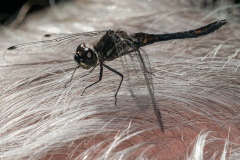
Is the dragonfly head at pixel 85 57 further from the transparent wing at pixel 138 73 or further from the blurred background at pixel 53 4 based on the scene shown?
the blurred background at pixel 53 4

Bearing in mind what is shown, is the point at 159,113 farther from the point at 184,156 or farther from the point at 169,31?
the point at 169,31

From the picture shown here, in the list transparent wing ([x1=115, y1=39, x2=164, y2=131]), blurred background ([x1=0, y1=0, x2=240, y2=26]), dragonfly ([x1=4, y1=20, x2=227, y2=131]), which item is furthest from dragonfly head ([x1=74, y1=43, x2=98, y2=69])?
blurred background ([x1=0, y1=0, x2=240, y2=26])

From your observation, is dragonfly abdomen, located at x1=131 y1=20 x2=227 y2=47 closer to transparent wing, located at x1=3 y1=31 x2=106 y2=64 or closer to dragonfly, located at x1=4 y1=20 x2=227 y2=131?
dragonfly, located at x1=4 y1=20 x2=227 y2=131

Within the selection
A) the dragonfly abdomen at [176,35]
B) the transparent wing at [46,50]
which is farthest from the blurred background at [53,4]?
the transparent wing at [46,50]

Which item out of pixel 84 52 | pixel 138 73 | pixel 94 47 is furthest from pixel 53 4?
pixel 138 73

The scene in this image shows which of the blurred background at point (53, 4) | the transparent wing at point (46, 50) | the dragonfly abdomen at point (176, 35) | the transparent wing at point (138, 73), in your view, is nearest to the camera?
the transparent wing at point (138, 73)

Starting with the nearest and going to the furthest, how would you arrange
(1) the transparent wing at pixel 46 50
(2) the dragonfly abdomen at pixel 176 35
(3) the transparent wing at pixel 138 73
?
(3) the transparent wing at pixel 138 73 < (1) the transparent wing at pixel 46 50 < (2) the dragonfly abdomen at pixel 176 35

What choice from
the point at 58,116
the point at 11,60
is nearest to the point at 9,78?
the point at 11,60

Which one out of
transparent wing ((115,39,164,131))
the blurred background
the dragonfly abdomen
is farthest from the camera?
the blurred background
